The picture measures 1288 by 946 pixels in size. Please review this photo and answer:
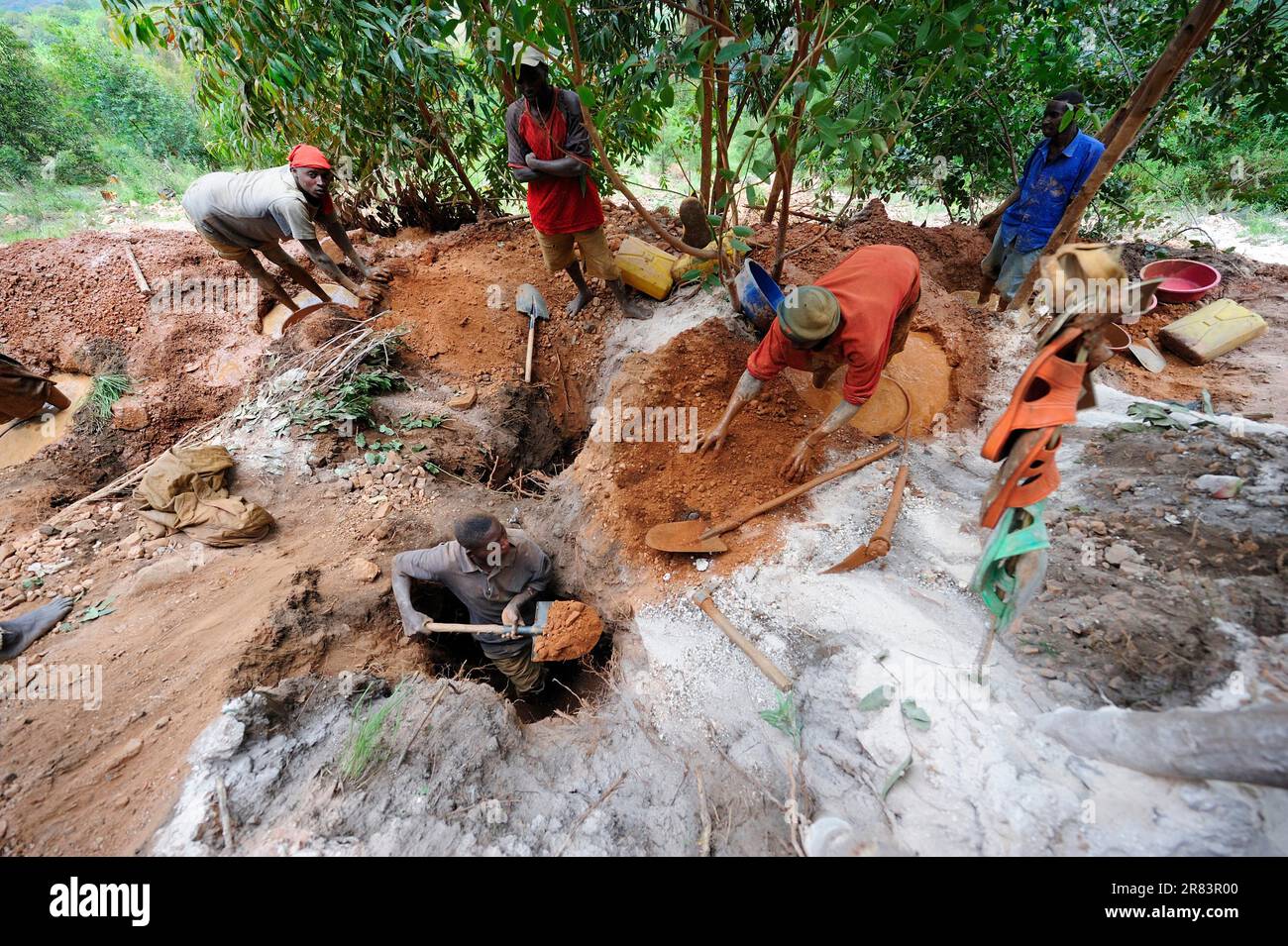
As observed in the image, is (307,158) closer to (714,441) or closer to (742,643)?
(714,441)

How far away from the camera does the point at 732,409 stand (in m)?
2.79

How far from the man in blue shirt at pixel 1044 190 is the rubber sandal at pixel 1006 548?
96.5 inches

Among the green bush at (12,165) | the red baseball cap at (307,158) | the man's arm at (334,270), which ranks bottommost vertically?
the man's arm at (334,270)

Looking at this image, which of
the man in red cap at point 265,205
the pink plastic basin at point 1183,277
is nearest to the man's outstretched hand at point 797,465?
the pink plastic basin at point 1183,277

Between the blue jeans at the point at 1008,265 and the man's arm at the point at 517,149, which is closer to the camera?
the man's arm at the point at 517,149

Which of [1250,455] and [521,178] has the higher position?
[521,178]

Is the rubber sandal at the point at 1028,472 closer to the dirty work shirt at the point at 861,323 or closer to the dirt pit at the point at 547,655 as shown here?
the dirty work shirt at the point at 861,323

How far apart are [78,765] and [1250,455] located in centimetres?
483

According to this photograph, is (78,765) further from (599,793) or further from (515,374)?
(515,374)

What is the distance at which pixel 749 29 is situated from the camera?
2.08 m

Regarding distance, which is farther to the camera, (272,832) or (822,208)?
(822,208)

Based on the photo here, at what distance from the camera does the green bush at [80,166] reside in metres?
7.91

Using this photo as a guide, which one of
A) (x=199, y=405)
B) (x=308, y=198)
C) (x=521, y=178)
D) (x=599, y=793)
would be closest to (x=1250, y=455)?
(x=599, y=793)

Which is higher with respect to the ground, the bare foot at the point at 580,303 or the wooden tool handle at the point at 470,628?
the bare foot at the point at 580,303
